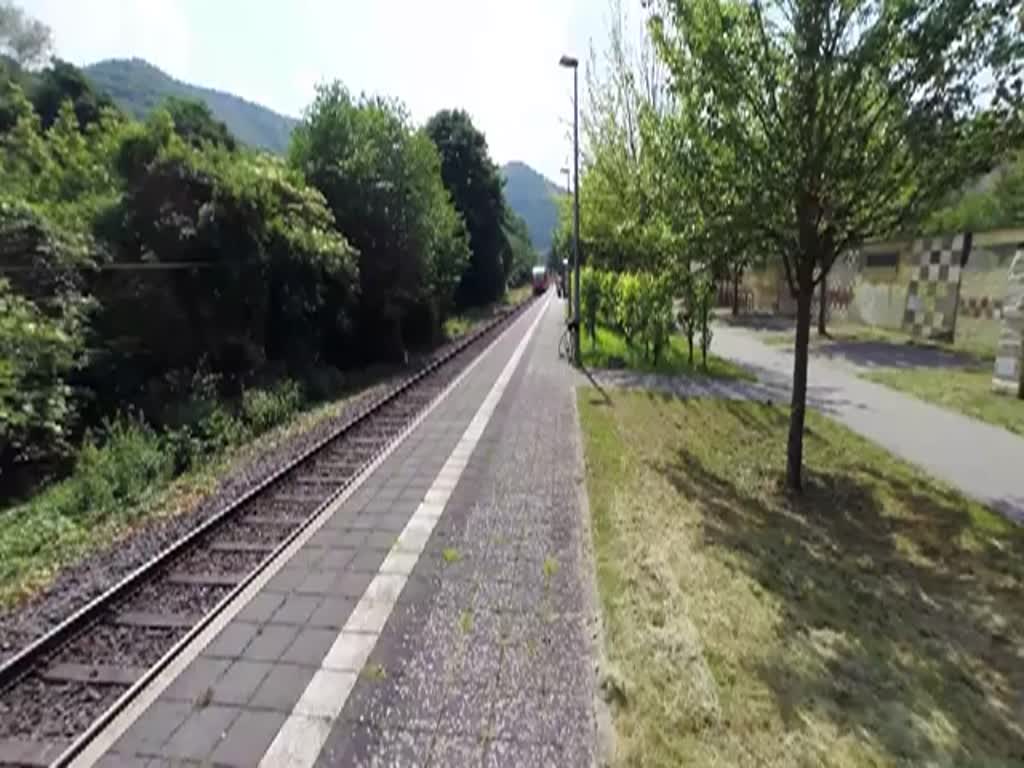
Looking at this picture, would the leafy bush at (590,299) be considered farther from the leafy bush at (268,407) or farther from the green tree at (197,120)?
the green tree at (197,120)

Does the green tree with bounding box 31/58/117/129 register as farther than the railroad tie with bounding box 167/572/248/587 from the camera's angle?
Yes

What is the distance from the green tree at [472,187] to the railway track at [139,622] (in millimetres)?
30905

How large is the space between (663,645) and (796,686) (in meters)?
0.73

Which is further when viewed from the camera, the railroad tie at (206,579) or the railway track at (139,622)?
the railroad tie at (206,579)

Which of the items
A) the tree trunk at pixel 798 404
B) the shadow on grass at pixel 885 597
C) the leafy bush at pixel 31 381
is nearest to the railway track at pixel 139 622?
the leafy bush at pixel 31 381

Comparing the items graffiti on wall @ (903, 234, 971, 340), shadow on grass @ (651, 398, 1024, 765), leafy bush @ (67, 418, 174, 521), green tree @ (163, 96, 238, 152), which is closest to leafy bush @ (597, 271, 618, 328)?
graffiti on wall @ (903, 234, 971, 340)

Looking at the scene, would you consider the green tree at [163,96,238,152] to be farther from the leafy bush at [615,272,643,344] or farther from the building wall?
the building wall

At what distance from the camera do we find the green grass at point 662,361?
569 inches

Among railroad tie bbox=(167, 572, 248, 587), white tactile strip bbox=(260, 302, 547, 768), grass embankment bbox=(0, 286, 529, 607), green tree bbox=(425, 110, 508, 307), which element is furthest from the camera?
green tree bbox=(425, 110, 508, 307)

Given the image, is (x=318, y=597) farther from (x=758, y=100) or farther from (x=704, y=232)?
(x=758, y=100)

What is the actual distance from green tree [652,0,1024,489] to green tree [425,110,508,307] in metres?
30.3

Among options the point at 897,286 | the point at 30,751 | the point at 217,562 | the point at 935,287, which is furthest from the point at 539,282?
the point at 30,751

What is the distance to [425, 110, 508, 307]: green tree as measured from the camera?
35938 millimetres

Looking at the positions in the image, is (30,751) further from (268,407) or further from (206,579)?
(268,407)
